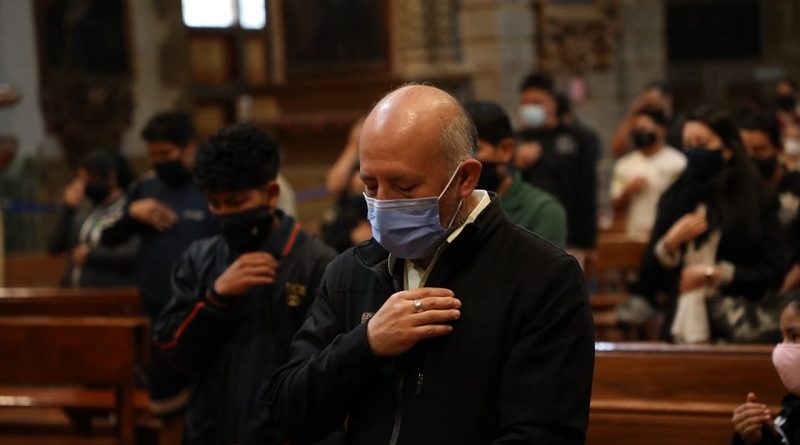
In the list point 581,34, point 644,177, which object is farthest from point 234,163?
point 581,34

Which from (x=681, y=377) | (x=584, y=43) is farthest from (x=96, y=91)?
(x=681, y=377)

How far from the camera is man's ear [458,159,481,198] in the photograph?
2471mm

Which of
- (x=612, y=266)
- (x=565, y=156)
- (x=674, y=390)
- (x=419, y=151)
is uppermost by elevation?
(x=419, y=151)

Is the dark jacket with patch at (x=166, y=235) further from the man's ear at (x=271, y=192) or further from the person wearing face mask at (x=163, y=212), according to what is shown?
the man's ear at (x=271, y=192)

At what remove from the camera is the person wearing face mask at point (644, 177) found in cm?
840

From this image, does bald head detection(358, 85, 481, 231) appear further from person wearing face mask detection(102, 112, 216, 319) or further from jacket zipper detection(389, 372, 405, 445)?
person wearing face mask detection(102, 112, 216, 319)

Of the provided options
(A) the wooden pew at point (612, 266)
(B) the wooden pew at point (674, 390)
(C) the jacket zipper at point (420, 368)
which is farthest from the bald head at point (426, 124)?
(A) the wooden pew at point (612, 266)

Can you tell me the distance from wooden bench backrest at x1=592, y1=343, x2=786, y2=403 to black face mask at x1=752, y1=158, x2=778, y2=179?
1.40 meters

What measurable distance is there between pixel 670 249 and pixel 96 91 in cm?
957

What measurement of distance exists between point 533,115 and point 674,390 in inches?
152

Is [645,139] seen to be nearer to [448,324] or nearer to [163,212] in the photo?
[163,212]

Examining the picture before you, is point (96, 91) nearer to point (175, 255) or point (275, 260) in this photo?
point (175, 255)

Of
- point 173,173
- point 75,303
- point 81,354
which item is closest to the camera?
point 81,354

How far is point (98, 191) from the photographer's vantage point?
759 cm
